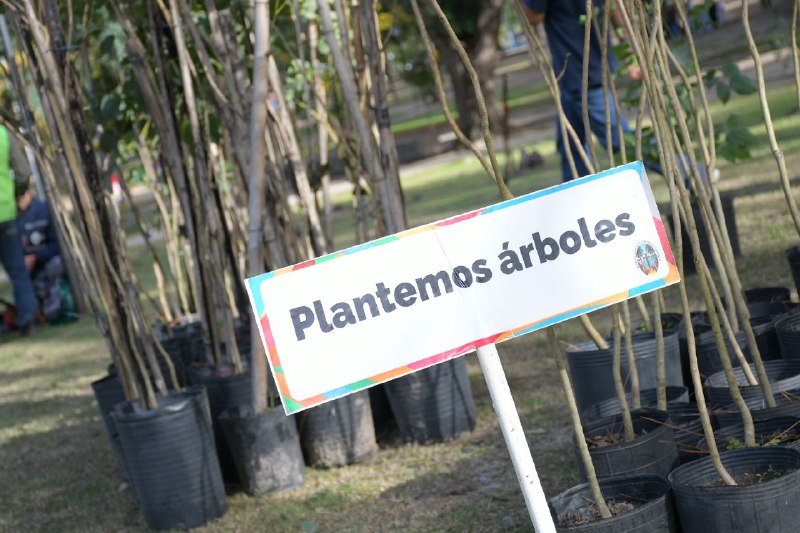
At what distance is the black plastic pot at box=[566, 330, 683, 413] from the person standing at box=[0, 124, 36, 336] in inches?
238

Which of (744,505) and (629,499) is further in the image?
(629,499)

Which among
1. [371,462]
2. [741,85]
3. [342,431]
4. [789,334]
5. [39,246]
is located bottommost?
[371,462]

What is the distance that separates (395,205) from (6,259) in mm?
5495

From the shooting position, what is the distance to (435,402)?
4.15 m

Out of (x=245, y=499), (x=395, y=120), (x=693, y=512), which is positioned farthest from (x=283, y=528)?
(x=395, y=120)

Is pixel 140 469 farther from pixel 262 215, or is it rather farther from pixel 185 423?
pixel 262 215

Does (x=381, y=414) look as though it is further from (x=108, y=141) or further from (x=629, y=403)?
(x=108, y=141)

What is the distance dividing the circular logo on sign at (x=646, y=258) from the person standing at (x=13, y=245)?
7013mm

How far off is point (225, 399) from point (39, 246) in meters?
6.14

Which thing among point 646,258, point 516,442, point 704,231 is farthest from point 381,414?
point 646,258

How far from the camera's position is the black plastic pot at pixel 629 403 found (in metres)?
3.09

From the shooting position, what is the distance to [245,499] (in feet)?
13.1

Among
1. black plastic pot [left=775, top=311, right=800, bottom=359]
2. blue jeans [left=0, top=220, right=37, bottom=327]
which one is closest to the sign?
black plastic pot [left=775, top=311, right=800, bottom=359]

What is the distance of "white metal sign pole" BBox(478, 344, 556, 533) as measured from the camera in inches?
86.3
